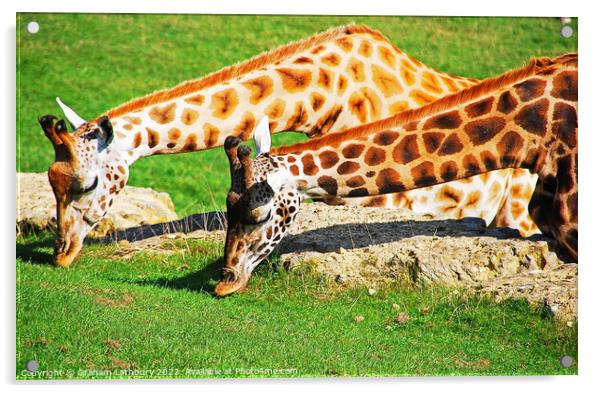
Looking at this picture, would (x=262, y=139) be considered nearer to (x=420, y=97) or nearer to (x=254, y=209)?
(x=254, y=209)

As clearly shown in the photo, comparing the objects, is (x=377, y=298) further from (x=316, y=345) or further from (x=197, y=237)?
(x=197, y=237)

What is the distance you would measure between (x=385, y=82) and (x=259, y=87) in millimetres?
1048

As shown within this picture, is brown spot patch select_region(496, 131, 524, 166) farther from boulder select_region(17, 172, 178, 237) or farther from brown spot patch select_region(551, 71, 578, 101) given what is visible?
boulder select_region(17, 172, 178, 237)

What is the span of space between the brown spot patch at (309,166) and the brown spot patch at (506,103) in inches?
49.4

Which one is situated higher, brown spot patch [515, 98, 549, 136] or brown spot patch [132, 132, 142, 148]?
brown spot patch [515, 98, 549, 136]

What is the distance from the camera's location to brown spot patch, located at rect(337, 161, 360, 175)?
7473 millimetres

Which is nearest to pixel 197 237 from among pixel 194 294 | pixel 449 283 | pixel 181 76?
pixel 194 294

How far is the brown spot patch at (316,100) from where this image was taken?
8.61 meters

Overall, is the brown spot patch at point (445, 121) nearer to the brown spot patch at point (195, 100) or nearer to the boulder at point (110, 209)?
the brown spot patch at point (195, 100)

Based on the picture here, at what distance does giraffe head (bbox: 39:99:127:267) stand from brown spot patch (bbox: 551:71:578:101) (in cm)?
296

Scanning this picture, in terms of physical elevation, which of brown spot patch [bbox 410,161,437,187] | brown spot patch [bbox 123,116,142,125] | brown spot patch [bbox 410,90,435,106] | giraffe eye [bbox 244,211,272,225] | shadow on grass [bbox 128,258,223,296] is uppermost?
brown spot patch [bbox 410,90,435,106]

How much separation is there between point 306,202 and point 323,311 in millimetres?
1559

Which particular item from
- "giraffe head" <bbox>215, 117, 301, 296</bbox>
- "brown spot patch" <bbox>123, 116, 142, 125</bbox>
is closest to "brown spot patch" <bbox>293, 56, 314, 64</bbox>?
"giraffe head" <bbox>215, 117, 301, 296</bbox>

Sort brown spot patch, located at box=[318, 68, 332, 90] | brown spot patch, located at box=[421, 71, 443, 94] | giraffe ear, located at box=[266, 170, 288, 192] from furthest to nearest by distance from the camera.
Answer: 1. brown spot patch, located at box=[421, 71, 443, 94]
2. brown spot patch, located at box=[318, 68, 332, 90]
3. giraffe ear, located at box=[266, 170, 288, 192]
